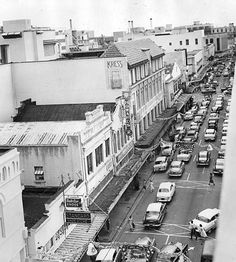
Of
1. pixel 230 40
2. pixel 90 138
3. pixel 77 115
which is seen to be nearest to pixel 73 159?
pixel 90 138

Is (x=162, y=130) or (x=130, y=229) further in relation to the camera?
(x=162, y=130)

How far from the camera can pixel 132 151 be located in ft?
140

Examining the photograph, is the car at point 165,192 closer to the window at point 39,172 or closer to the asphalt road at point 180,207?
the asphalt road at point 180,207

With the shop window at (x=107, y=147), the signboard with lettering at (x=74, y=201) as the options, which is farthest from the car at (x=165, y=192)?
the signboard with lettering at (x=74, y=201)

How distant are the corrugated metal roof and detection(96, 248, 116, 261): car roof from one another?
24.3ft

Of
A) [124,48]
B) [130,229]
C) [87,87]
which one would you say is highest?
[124,48]

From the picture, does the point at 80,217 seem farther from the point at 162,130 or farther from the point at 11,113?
the point at 162,130

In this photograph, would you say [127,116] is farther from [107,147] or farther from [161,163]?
[107,147]

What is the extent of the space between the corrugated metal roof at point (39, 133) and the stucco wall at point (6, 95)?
9.06 m

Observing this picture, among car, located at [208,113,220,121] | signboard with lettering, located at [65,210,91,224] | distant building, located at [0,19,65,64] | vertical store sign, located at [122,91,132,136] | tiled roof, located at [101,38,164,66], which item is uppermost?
distant building, located at [0,19,65,64]

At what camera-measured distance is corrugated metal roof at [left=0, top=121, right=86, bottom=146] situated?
1188 inches

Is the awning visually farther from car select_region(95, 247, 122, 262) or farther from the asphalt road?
car select_region(95, 247, 122, 262)

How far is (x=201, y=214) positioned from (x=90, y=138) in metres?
8.23

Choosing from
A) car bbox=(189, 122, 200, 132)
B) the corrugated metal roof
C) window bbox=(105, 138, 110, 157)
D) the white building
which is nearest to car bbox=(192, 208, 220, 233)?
the corrugated metal roof
